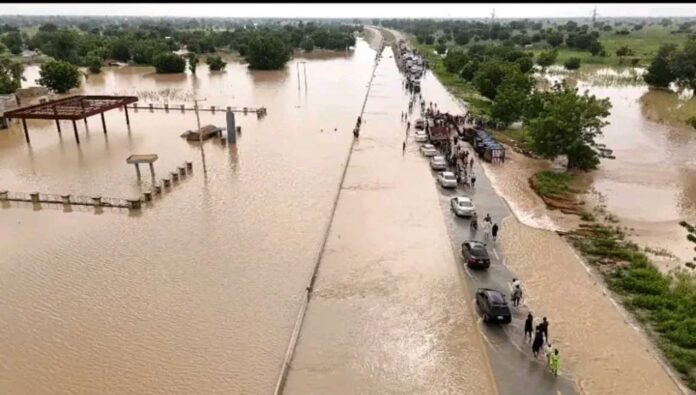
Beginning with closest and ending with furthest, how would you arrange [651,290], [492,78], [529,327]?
1. [529,327]
2. [651,290]
3. [492,78]

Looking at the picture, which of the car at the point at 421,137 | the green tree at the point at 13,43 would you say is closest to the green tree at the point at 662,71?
the car at the point at 421,137

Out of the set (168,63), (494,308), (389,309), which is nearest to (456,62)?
(168,63)

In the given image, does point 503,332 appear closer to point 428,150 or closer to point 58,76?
point 428,150

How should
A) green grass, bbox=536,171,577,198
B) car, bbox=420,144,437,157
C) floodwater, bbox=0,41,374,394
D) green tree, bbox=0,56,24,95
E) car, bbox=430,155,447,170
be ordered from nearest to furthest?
floodwater, bbox=0,41,374,394 < green grass, bbox=536,171,577,198 < car, bbox=430,155,447,170 < car, bbox=420,144,437,157 < green tree, bbox=0,56,24,95

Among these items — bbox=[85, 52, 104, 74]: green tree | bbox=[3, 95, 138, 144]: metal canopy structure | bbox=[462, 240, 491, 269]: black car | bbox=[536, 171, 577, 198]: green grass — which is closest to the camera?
bbox=[462, 240, 491, 269]: black car

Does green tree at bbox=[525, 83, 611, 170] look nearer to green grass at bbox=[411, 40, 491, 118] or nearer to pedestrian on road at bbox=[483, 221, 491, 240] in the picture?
pedestrian on road at bbox=[483, 221, 491, 240]

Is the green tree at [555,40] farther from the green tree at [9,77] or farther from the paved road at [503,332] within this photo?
the paved road at [503,332]

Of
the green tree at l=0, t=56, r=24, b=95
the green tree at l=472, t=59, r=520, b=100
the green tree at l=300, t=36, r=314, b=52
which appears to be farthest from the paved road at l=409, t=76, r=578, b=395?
the green tree at l=300, t=36, r=314, b=52
